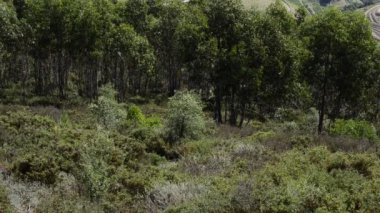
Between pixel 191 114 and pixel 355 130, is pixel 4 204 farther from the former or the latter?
pixel 355 130

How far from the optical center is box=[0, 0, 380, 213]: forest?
37.4ft

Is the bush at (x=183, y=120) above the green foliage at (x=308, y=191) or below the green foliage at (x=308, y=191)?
below

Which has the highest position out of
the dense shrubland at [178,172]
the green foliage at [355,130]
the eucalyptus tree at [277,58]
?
the eucalyptus tree at [277,58]

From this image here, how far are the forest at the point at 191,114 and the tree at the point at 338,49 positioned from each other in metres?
0.10

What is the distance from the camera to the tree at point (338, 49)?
109 feet

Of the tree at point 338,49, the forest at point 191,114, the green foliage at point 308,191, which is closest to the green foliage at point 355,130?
the forest at point 191,114

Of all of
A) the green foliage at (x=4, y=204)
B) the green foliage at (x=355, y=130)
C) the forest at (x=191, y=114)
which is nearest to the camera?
the green foliage at (x=4, y=204)

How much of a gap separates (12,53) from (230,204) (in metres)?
48.0

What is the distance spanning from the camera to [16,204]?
36.0 ft

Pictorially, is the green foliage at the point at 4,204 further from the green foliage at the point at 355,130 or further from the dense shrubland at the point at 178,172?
the green foliage at the point at 355,130

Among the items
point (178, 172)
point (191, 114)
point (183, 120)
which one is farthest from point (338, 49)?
point (178, 172)

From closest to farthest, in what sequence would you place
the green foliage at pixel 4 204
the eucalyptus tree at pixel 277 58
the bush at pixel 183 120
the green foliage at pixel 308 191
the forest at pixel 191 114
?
1. the green foliage at pixel 308 191
2. the green foliage at pixel 4 204
3. the forest at pixel 191 114
4. the bush at pixel 183 120
5. the eucalyptus tree at pixel 277 58

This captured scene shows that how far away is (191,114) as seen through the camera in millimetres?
23672

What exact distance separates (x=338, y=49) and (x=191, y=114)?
15.2 meters
